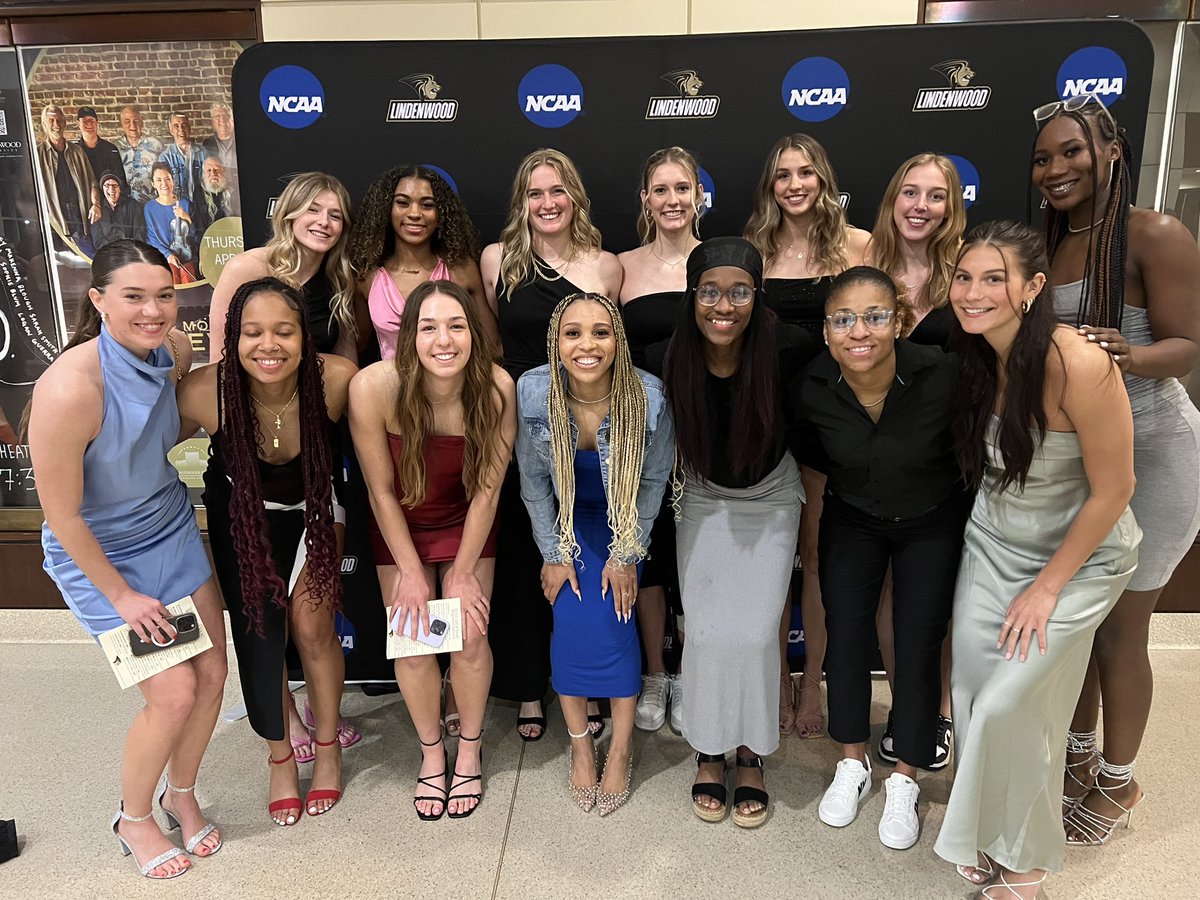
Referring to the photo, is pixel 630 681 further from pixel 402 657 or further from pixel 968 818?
pixel 968 818

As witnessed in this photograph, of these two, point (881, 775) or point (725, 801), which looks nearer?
point (725, 801)

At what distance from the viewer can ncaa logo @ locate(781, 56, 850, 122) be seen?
10.4 ft

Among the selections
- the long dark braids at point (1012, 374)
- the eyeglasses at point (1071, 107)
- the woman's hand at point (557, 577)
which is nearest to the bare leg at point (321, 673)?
the woman's hand at point (557, 577)

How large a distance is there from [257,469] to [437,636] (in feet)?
2.43

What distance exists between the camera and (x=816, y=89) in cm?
319

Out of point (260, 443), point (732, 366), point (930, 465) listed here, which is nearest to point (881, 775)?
point (930, 465)

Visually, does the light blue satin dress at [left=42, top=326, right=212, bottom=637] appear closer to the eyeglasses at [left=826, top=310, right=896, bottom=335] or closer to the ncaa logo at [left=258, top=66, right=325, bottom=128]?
the ncaa logo at [left=258, top=66, right=325, bottom=128]

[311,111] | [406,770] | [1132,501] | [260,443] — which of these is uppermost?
[311,111]

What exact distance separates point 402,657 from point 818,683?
1.55 meters

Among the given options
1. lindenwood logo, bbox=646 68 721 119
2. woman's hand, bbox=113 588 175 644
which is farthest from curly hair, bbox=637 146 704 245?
woman's hand, bbox=113 588 175 644

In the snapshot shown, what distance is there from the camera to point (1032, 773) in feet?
6.70

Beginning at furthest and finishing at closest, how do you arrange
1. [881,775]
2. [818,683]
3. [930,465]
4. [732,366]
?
[818,683] → [881,775] → [732,366] → [930,465]

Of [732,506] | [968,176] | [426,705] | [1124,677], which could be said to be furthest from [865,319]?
[426,705]

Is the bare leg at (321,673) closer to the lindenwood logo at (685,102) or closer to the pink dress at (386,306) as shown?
the pink dress at (386,306)
